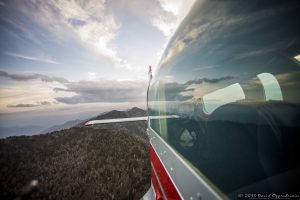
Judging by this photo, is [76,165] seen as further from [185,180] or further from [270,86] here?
[270,86]

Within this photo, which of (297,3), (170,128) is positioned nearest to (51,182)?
(170,128)

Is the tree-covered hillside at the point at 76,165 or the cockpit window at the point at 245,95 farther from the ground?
the cockpit window at the point at 245,95

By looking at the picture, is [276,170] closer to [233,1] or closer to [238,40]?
[238,40]

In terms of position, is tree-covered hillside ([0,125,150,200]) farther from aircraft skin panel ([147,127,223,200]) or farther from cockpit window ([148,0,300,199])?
cockpit window ([148,0,300,199])

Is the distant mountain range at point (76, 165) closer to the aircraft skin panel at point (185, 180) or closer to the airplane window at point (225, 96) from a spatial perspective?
the aircraft skin panel at point (185, 180)

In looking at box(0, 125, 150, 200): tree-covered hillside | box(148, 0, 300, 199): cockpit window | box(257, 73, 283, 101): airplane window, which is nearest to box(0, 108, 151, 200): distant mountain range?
box(0, 125, 150, 200): tree-covered hillside

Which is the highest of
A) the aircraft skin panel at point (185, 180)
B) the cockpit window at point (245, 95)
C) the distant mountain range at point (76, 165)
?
the cockpit window at point (245, 95)

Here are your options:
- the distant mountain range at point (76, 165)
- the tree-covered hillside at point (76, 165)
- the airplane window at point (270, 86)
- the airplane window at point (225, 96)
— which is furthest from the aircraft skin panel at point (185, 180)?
the tree-covered hillside at point (76, 165)
